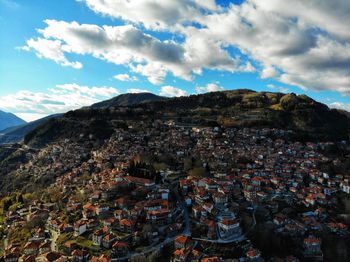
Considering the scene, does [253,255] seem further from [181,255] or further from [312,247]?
[312,247]

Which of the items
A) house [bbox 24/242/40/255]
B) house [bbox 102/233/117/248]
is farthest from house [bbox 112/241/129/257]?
house [bbox 24/242/40/255]

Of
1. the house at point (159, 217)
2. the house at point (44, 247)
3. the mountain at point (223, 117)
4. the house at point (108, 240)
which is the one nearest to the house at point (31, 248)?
the house at point (44, 247)

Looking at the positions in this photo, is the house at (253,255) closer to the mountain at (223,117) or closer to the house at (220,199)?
the house at (220,199)

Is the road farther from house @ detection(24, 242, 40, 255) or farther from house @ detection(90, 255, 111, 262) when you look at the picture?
house @ detection(24, 242, 40, 255)

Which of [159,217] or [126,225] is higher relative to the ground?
[159,217]

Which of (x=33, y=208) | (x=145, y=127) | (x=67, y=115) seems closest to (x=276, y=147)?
(x=145, y=127)

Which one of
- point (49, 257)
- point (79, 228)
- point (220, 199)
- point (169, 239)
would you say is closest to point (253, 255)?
point (169, 239)

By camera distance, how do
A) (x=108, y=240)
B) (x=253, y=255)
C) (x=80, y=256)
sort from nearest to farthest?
(x=80, y=256)
(x=253, y=255)
(x=108, y=240)

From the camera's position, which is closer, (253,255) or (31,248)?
(253,255)
